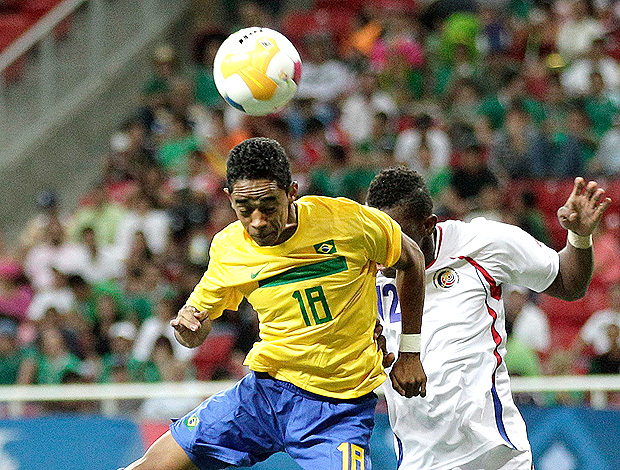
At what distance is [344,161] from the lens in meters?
9.69

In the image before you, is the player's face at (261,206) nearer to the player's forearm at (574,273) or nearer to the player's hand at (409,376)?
the player's hand at (409,376)

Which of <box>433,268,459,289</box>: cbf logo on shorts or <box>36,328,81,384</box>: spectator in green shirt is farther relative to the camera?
<box>36,328,81,384</box>: spectator in green shirt

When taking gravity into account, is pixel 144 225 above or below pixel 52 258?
above

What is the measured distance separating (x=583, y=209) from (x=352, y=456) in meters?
1.42

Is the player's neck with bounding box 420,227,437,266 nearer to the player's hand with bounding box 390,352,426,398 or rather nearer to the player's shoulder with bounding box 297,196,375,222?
the player's shoulder with bounding box 297,196,375,222

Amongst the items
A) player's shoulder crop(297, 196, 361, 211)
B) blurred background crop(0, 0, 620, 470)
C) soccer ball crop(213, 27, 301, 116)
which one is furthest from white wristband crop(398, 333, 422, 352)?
blurred background crop(0, 0, 620, 470)

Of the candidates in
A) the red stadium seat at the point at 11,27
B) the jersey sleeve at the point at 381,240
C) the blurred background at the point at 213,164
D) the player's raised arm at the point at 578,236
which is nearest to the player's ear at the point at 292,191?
the jersey sleeve at the point at 381,240

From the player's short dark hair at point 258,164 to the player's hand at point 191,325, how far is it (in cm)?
49

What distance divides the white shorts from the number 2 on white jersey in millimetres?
501

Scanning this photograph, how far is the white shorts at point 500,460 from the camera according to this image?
4598 millimetres

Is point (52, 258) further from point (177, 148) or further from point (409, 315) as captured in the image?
point (409, 315)

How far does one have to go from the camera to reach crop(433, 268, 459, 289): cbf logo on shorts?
4734 mm

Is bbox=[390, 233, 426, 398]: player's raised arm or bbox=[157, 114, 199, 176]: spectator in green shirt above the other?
bbox=[157, 114, 199, 176]: spectator in green shirt

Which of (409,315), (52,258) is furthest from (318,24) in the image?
(409,315)
